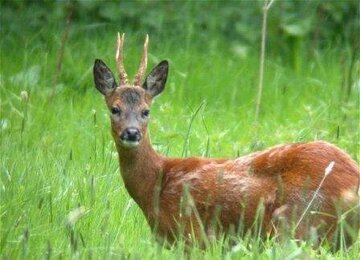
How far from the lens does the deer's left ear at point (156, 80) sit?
29.8 feet

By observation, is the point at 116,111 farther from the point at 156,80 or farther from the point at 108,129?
the point at 108,129

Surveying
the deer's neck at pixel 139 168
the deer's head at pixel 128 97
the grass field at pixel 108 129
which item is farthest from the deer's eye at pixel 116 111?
the grass field at pixel 108 129

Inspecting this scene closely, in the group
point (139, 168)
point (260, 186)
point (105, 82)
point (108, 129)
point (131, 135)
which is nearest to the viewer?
point (260, 186)

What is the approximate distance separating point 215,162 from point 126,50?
442 centimetres

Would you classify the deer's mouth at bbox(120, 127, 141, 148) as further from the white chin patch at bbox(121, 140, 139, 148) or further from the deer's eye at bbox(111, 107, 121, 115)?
the deer's eye at bbox(111, 107, 121, 115)

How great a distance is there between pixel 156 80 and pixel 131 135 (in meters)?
0.72

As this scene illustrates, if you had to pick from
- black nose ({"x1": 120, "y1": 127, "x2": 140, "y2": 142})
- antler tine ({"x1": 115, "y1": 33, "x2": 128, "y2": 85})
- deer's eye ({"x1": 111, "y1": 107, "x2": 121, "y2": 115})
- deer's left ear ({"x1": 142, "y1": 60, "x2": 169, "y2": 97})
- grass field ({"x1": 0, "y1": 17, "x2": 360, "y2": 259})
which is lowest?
grass field ({"x1": 0, "y1": 17, "x2": 360, "y2": 259})

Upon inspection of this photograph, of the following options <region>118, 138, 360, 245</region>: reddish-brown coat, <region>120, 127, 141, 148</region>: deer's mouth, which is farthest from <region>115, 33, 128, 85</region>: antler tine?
<region>118, 138, 360, 245</region>: reddish-brown coat

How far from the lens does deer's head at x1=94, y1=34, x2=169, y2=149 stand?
8625 mm

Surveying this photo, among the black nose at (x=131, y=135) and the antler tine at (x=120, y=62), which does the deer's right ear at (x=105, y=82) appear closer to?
the antler tine at (x=120, y=62)

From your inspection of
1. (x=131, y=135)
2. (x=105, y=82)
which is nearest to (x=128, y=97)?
(x=105, y=82)

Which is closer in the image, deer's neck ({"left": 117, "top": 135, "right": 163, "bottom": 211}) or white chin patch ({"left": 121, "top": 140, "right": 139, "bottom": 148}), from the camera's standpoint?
white chin patch ({"left": 121, "top": 140, "right": 139, "bottom": 148})

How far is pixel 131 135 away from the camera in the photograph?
8.55 m

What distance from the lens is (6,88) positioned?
38.0 ft
